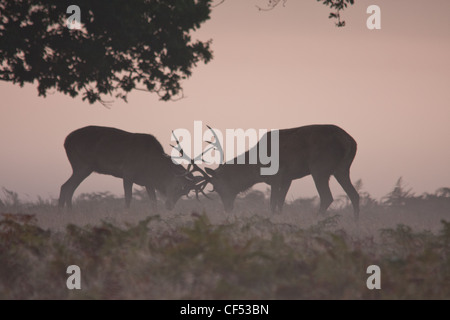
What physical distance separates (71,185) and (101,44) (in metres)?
6.16

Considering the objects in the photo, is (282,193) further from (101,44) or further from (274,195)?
(101,44)

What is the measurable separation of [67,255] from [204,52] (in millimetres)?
6718

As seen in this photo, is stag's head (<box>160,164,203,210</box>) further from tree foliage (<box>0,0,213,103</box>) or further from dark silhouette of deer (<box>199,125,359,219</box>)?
tree foliage (<box>0,0,213,103</box>)

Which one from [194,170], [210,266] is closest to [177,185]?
[194,170]

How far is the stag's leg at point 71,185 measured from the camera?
729 inches

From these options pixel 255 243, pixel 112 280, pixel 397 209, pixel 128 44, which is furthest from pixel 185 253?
pixel 397 209

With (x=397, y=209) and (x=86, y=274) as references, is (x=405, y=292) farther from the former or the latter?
(x=397, y=209)

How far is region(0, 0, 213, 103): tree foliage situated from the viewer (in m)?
13.5

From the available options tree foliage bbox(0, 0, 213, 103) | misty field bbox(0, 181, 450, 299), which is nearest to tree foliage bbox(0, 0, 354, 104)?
tree foliage bbox(0, 0, 213, 103)

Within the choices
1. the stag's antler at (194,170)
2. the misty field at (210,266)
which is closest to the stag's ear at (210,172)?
the stag's antler at (194,170)

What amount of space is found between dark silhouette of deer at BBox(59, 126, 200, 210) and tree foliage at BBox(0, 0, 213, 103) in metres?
4.87

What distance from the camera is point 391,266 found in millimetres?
8539

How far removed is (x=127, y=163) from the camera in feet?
62.2
